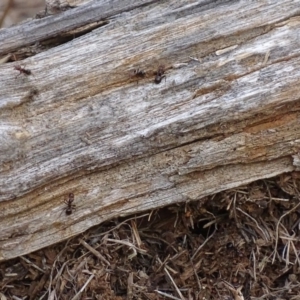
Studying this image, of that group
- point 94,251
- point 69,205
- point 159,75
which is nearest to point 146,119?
point 159,75

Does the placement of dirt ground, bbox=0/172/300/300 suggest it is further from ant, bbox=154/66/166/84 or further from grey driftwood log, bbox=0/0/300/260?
ant, bbox=154/66/166/84

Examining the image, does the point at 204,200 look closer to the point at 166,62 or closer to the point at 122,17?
the point at 166,62

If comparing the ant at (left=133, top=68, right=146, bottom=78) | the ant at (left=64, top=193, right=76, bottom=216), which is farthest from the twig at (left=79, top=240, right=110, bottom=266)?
the ant at (left=133, top=68, right=146, bottom=78)

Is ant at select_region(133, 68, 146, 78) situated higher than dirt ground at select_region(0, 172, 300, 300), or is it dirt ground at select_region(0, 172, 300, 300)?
ant at select_region(133, 68, 146, 78)

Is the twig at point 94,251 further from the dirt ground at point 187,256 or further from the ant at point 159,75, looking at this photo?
the ant at point 159,75

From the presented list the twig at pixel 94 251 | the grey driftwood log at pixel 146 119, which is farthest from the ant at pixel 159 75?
the twig at pixel 94 251

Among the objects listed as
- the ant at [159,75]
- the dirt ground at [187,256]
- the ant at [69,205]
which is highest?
the ant at [159,75]

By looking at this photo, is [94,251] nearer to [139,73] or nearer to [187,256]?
[187,256]
